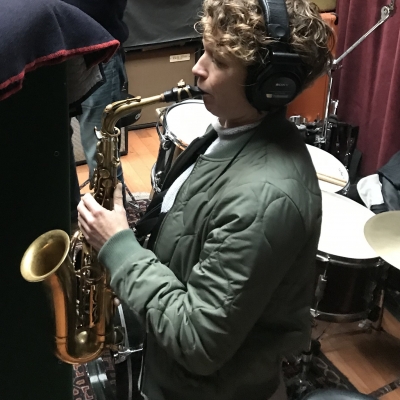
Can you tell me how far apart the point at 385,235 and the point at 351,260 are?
0.48 ft

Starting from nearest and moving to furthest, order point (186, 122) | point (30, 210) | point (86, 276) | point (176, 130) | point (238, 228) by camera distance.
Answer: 1. point (238, 228)
2. point (30, 210)
3. point (86, 276)
4. point (176, 130)
5. point (186, 122)

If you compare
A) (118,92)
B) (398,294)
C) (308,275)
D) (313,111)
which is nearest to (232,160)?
(308,275)

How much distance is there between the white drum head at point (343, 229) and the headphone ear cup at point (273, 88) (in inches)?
40.2

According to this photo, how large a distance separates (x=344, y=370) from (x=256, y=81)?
A: 1.60 metres

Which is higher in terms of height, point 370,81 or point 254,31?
point 254,31

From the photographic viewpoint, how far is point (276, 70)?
97cm

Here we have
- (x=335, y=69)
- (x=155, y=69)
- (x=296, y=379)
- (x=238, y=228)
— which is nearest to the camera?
(x=238, y=228)

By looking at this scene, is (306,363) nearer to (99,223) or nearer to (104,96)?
(99,223)

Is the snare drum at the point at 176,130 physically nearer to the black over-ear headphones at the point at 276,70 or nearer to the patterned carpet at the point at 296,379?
the patterned carpet at the point at 296,379

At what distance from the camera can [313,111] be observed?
348cm

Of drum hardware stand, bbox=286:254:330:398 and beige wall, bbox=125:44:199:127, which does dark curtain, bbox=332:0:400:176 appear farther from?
drum hardware stand, bbox=286:254:330:398

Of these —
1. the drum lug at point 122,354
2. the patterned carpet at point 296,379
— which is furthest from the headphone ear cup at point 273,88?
the patterned carpet at point 296,379

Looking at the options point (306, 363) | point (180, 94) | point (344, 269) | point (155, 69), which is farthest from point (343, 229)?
point (155, 69)

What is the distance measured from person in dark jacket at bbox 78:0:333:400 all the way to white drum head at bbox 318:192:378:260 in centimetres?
87
